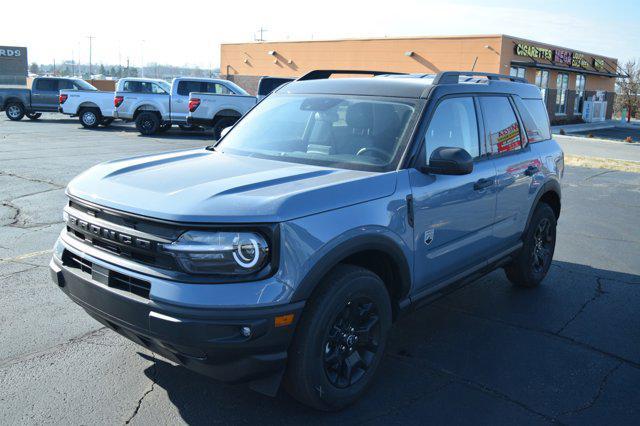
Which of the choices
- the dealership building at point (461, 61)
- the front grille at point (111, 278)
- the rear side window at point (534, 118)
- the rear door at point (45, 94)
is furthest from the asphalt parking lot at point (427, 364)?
the dealership building at point (461, 61)

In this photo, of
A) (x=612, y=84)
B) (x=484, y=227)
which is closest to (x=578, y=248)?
(x=484, y=227)

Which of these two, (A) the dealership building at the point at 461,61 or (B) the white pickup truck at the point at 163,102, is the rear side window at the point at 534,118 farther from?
(A) the dealership building at the point at 461,61

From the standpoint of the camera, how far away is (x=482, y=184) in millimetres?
4629

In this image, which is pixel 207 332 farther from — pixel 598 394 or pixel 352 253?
pixel 598 394

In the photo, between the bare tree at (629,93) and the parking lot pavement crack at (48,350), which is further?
the bare tree at (629,93)

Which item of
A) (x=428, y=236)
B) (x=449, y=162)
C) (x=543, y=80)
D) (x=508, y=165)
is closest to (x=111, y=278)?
(x=428, y=236)

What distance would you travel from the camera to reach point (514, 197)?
5215mm

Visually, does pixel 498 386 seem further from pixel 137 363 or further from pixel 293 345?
pixel 137 363

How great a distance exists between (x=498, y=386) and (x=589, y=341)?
1256mm

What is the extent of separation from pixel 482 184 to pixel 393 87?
3.33ft

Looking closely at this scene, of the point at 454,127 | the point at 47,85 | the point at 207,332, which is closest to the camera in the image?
the point at 207,332

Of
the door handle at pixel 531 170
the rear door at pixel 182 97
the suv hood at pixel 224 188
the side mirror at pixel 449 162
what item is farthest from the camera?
the rear door at pixel 182 97

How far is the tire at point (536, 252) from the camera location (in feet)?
18.9

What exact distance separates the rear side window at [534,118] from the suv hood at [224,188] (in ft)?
7.75
